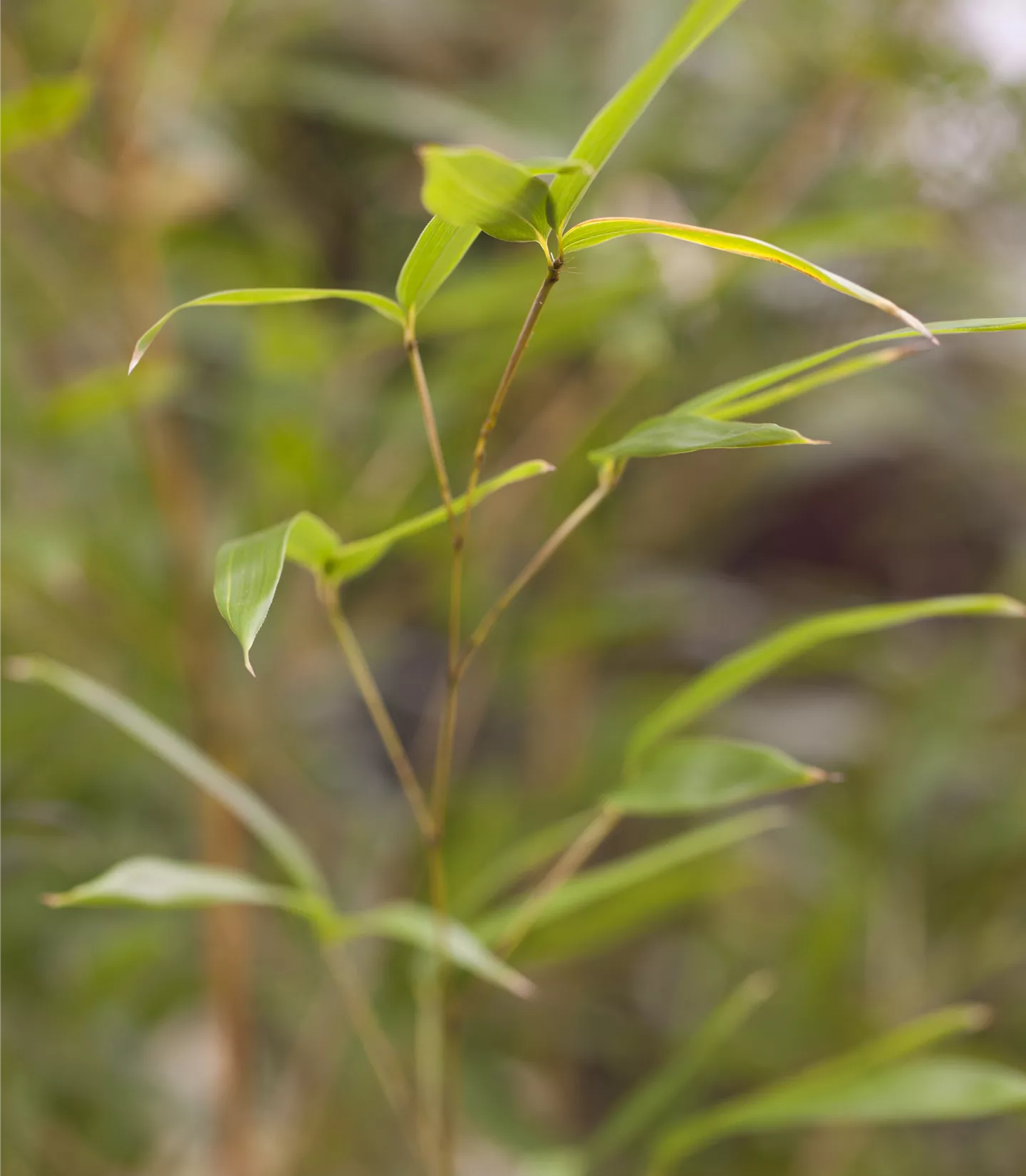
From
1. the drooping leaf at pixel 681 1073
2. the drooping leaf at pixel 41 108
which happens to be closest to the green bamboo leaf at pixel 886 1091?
the drooping leaf at pixel 681 1073

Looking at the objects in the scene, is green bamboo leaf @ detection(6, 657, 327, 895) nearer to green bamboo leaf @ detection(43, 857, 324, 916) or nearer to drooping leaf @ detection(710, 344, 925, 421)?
green bamboo leaf @ detection(43, 857, 324, 916)

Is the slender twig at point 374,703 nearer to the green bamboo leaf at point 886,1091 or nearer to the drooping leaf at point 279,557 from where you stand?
the drooping leaf at point 279,557

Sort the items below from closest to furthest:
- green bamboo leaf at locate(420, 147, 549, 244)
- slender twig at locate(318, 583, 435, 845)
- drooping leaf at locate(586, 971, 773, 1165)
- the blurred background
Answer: green bamboo leaf at locate(420, 147, 549, 244)
slender twig at locate(318, 583, 435, 845)
drooping leaf at locate(586, 971, 773, 1165)
the blurred background

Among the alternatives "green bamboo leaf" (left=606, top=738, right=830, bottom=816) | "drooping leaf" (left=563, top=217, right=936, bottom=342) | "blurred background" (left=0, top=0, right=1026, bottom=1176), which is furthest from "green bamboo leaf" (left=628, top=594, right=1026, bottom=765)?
"blurred background" (left=0, top=0, right=1026, bottom=1176)

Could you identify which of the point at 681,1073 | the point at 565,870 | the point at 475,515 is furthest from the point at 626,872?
the point at 475,515

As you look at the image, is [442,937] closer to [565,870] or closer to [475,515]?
[565,870]

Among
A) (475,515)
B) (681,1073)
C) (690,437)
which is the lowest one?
(681,1073)
